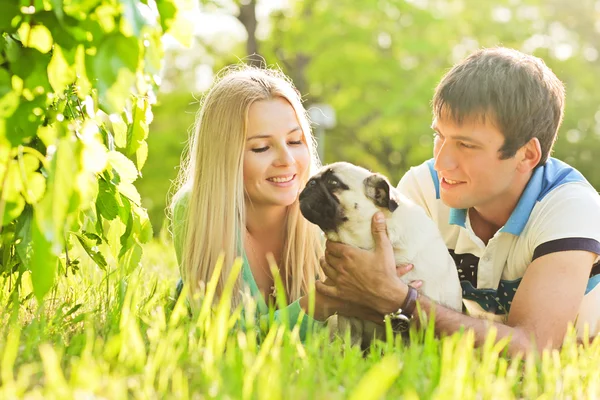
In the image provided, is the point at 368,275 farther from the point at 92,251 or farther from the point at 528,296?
the point at 92,251

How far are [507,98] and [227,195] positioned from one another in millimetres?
1567

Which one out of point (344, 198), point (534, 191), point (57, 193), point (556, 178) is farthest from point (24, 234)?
point (556, 178)

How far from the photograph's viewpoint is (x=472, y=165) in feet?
11.5

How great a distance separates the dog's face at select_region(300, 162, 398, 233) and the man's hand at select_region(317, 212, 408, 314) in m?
0.09

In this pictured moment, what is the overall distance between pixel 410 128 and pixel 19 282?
14513 millimetres

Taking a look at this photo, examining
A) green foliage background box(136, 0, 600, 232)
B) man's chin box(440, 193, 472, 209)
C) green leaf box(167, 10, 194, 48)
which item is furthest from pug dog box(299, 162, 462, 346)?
green foliage background box(136, 0, 600, 232)

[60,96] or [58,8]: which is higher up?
[58,8]

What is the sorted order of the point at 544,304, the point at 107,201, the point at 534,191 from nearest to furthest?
the point at 107,201, the point at 544,304, the point at 534,191

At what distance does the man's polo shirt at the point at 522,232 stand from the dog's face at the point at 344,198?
52 cm

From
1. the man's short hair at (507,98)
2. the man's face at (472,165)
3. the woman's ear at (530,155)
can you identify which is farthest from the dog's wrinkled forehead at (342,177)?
the woman's ear at (530,155)

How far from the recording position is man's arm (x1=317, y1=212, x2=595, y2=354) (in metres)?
3.20

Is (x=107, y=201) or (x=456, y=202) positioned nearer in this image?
(x=107, y=201)

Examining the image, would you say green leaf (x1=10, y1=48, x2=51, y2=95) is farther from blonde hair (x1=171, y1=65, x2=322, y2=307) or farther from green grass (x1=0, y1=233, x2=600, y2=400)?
blonde hair (x1=171, y1=65, x2=322, y2=307)

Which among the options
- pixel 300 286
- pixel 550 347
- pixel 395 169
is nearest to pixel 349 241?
pixel 300 286
